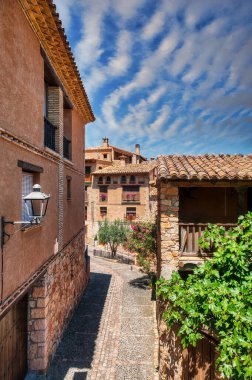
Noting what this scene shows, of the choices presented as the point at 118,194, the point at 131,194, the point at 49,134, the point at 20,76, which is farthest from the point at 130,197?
the point at 20,76

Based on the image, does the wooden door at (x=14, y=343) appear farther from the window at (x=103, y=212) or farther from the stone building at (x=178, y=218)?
the window at (x=103, y=212)

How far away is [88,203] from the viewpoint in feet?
131

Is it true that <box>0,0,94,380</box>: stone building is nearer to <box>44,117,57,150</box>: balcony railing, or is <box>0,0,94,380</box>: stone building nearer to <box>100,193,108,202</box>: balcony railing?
<box>44,117,57,150</box>: balcony railing

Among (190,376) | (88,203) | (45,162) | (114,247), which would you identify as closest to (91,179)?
(88,203)

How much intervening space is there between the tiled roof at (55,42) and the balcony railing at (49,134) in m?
1.88

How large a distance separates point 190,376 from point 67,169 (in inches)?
328

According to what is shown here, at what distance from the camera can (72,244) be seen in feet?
40.5

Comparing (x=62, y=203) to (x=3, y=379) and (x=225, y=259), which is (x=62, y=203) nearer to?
(x=3, y=379)

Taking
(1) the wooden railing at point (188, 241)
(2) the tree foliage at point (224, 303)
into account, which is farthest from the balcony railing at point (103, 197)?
(2) the tree foliage at point (224, 303)

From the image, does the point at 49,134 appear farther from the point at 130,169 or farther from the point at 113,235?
the point at 130,169

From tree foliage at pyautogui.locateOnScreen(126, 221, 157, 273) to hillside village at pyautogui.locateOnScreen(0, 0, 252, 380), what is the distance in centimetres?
204

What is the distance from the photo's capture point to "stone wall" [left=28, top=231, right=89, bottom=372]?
25.9ft

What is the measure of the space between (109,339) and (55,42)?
34.3ft

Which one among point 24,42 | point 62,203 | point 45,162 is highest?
point 24,42
